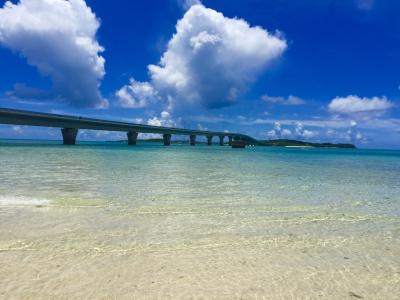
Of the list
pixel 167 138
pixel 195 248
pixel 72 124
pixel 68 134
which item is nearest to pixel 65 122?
pixel 72 124

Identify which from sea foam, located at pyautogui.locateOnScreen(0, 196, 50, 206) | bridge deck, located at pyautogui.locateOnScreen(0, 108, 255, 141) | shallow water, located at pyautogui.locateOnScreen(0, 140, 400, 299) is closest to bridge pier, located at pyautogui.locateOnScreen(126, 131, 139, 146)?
bridge deck, located at pyautogui.locateOnScreen(0, 108, 255, 141)

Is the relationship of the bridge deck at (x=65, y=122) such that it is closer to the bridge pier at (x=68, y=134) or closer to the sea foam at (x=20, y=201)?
the bridge pier at (x=68, y=134)

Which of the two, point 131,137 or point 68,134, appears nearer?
point 68,134

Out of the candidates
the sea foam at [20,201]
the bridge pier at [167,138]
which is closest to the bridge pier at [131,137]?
the bridge pier at [167,138]

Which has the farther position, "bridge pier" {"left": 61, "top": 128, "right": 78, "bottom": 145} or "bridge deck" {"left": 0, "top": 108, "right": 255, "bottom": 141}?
"bridge pier" {"left": 61, "top": 128, "right": 78, "bottom": 145}

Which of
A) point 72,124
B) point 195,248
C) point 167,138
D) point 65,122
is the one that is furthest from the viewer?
point 167,138

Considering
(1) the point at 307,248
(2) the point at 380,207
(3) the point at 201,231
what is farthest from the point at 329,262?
(2) the point at 380,207

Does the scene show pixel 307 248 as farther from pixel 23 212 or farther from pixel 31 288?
pixel 23 212

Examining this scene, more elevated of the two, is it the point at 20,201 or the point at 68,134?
the point at 68,134

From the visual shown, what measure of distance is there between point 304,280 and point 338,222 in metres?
4.14

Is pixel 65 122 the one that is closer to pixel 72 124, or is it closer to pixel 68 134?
pixel 72 124

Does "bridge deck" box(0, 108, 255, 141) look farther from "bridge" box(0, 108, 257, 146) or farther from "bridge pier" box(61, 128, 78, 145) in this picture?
"bridge pier" box(61, 128, 78, 145)

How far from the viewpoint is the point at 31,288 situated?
4.16 meters

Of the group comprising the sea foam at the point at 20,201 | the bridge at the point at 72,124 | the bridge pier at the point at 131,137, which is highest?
the bridge at the point at 72,124
